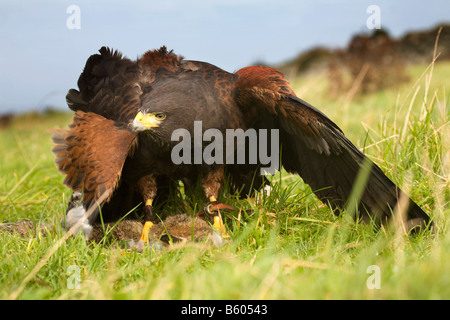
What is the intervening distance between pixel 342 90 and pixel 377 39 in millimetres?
2889

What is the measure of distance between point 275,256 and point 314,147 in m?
0.99

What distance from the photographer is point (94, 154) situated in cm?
315

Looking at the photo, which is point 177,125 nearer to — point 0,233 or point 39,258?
point 39,258

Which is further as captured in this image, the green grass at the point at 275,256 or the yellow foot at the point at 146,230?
the yellow foot at the point at 146,230

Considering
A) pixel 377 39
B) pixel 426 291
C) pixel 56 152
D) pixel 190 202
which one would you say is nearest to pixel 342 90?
pixel 377 39

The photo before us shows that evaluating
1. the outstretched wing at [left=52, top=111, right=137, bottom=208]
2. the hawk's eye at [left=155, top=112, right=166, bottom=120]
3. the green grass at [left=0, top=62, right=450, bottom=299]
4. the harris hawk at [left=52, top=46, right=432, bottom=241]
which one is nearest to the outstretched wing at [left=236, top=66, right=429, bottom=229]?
the harris hawk at [left=52, top=46, right=432, bottom=241]

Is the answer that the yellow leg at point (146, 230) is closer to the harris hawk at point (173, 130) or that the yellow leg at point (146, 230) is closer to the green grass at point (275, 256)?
the harris hawk at point (173, 130)

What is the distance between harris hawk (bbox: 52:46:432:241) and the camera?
3086 mm

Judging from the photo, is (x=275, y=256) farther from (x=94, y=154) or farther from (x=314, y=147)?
(x=94, y=154)

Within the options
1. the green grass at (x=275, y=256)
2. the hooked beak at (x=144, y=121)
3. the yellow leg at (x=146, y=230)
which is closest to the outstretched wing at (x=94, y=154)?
the hooked beak at (x=144, y=121)

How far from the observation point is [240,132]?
3387mm

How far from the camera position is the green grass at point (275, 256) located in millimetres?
2008

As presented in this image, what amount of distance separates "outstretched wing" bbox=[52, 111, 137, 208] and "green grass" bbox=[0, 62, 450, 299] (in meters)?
0.33

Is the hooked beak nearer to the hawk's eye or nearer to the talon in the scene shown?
the hawk's eye
